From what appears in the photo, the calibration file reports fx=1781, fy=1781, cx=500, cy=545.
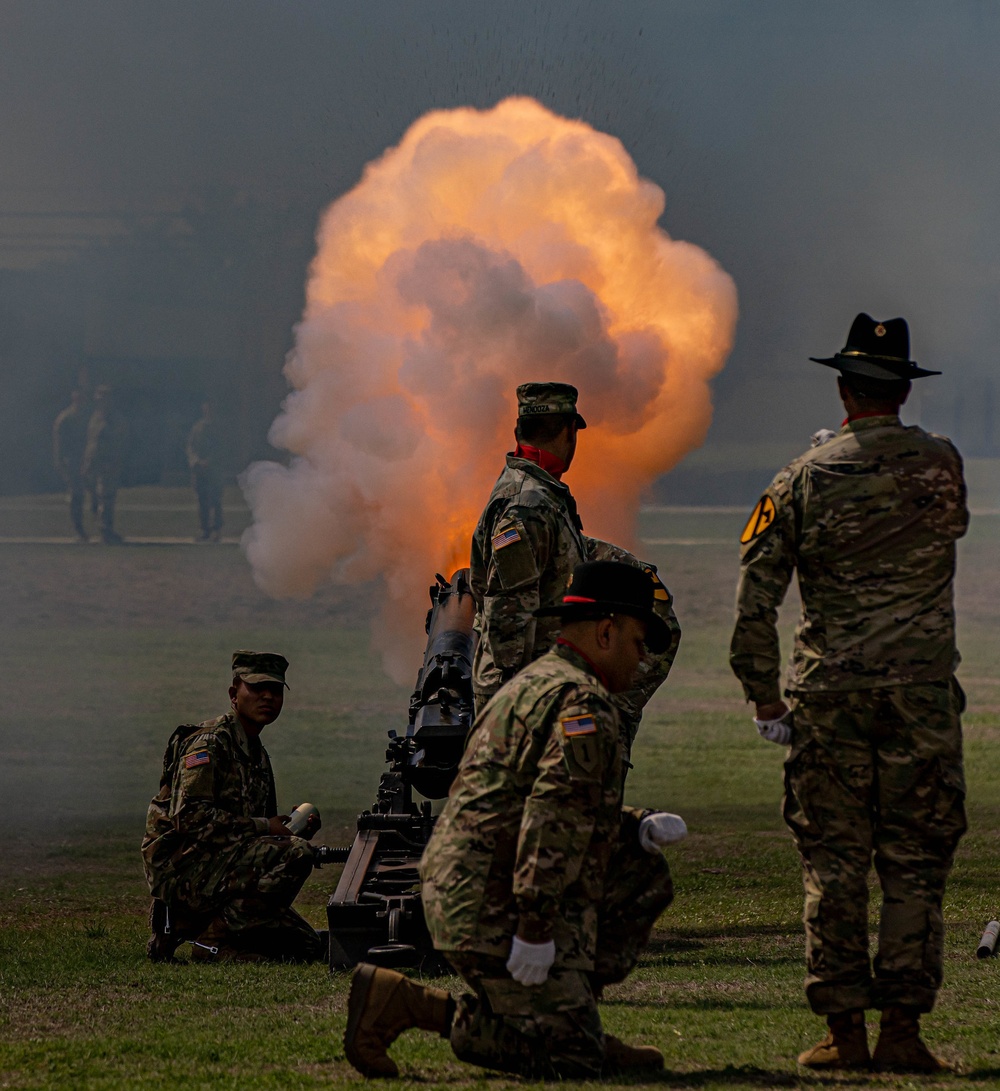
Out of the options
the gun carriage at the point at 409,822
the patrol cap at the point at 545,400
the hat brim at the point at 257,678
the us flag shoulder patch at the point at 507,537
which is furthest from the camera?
the hat brim at the point at 257,678

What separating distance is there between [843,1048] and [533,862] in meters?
1.21

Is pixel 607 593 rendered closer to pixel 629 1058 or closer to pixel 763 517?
pixel 763 517

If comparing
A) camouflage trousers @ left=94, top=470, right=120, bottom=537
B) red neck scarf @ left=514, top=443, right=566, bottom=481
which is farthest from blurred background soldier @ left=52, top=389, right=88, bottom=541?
red neck scarf @ left=514, top=443, right=566, bottom=481

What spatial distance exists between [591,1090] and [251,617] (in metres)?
28.7

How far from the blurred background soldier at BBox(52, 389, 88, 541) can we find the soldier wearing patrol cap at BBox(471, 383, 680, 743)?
23755 mm

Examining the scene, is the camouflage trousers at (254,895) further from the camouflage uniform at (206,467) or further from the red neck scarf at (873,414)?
the camouflage uniform at (206,467)

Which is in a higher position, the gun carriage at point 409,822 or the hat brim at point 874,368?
the hat brim at point 874,368

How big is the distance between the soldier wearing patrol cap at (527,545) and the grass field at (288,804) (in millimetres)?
1419

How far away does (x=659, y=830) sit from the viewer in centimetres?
538

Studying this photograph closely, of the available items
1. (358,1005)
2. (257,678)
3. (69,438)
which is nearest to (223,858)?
(257,678)

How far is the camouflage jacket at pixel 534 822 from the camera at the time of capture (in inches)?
196

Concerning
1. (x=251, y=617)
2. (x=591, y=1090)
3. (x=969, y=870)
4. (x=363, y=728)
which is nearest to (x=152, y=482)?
(x=251, y=617)

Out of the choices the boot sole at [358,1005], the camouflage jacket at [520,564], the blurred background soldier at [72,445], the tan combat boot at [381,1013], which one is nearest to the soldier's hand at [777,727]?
the tan combat boot at [381,1013]

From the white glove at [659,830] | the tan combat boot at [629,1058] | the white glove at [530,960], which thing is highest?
the white glove at [659,830]
